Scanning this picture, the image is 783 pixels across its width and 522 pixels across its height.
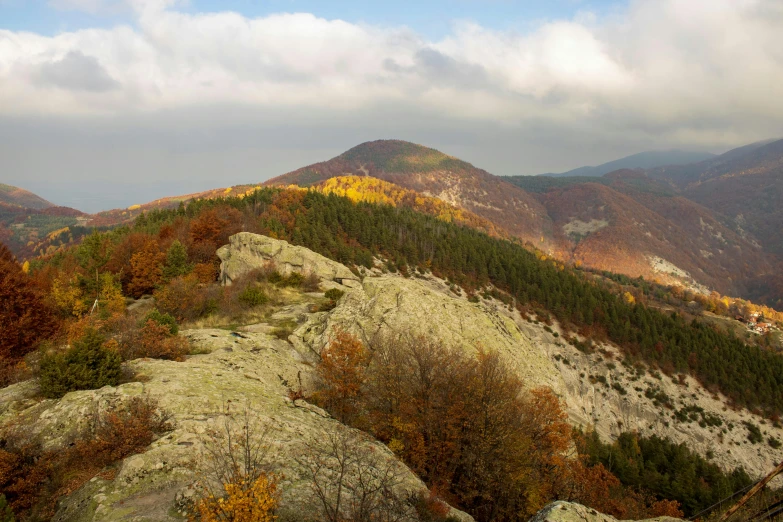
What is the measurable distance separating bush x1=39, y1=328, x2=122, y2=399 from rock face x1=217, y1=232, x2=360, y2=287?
24882 millimetres

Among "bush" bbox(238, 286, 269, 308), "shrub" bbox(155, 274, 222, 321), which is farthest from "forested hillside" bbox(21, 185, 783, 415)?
"bush" bbox(238, 286, 269, 308)

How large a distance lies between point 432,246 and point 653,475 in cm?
7315

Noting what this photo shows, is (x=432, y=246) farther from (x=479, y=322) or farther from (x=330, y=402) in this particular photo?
(x=330, y=402)

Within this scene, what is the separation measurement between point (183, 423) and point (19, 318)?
19.7 m

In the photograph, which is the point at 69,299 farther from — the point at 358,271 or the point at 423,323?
the point at 358,271

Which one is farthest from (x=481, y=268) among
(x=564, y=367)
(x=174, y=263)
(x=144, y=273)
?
(x=144, y=273)

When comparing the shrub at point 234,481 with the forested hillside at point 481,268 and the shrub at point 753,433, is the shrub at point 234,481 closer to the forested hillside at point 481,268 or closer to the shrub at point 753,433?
the forested hillside at point 481,268

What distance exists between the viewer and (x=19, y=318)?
2311cm

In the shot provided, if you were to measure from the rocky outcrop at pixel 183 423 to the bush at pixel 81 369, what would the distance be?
27.7 inches

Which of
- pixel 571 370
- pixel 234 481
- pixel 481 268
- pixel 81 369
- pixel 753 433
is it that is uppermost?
pixel 81 369

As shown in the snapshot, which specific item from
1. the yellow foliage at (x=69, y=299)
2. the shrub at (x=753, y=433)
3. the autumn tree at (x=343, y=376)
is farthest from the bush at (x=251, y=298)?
the shrub at (x=753, y=433)

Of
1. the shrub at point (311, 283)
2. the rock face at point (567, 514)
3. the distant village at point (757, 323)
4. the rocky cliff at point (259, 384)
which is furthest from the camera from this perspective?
the distant village at point (757, 323)

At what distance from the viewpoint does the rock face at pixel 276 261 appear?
4034 centimetres

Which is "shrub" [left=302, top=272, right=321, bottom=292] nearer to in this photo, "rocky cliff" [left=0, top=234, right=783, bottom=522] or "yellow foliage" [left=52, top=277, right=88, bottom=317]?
"rocky cliff" [left=0, top=234, right=783, bottom=522]
